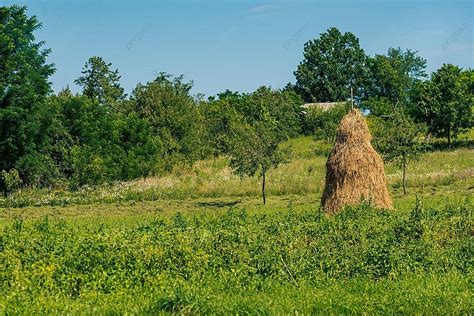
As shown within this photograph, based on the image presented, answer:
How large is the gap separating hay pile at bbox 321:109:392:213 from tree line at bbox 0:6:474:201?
9.11 meters

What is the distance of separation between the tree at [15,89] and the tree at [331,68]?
183 feet

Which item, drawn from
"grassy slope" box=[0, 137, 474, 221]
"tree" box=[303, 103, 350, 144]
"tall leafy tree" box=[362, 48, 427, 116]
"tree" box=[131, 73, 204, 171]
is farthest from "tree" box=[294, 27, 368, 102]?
"grassy slope" box=[0, 137, 474, 221]

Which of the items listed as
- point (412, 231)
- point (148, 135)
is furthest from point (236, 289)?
point (148, 135)

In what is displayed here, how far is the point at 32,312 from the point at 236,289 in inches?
121

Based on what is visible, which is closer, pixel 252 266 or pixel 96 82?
pixel 252 266

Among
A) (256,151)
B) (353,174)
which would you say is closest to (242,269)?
(353,174)

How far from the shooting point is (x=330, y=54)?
319 ft

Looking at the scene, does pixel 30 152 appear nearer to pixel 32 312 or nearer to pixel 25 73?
pixel 25 73

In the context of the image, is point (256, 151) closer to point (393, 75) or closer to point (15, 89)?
point (15, 89)

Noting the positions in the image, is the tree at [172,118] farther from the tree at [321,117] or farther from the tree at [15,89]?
the tree at [321,117]

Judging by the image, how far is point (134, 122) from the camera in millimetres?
49500

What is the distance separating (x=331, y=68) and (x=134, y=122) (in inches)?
2023

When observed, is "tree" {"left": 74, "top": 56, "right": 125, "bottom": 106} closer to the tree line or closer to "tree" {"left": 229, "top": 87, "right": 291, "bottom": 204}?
the tree line

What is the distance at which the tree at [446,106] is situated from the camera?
54469 millimetres
